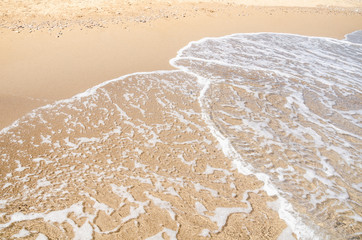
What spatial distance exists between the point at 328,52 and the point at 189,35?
392cm

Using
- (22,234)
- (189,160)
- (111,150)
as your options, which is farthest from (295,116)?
(22,234)

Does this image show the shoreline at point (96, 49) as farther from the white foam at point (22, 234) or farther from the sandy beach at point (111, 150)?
the white foam at point (22, 234)

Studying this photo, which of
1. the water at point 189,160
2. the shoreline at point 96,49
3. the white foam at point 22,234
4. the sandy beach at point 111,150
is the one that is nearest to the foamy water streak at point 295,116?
the water at point 189,160

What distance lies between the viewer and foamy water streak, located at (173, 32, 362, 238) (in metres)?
2.83

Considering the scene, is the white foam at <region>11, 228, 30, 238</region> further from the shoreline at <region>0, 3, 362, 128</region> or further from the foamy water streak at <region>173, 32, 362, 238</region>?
the foamy water streak at <region>173, 32, 362, 238</region>

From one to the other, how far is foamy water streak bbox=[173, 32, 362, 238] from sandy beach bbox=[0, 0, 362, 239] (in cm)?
15

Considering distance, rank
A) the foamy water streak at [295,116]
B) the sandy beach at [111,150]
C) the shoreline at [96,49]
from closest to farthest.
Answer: the sandy beach at [111,150]
the foamy water streak at [295,116]
the shoreline at [96,49]

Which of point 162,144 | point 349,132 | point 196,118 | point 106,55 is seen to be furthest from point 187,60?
point 349,132

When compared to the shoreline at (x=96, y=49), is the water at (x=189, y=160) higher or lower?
lower

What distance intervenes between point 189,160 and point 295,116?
2.05 meters

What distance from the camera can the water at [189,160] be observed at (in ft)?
8.07

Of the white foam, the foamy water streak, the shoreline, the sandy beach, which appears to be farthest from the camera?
the shoreline

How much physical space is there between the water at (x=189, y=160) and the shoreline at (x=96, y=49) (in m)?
0.42

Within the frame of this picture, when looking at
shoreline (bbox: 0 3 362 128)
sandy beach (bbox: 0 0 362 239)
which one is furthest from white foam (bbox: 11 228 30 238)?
shoreline (bbox: 0 3 362 128)
